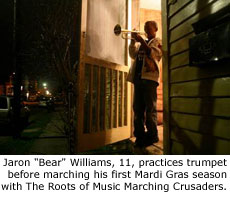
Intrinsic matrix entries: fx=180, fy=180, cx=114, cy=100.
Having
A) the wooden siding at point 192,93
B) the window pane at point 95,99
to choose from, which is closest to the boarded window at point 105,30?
the window pane at point 95,99

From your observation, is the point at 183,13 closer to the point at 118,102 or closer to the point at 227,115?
the point at 227,115

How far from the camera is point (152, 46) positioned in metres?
3.17

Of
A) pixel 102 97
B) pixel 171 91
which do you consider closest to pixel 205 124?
pixel 171 91

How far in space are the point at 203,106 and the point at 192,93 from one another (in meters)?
0.22

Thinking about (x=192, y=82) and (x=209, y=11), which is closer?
(x=209, y=11)

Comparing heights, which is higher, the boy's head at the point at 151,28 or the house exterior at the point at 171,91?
the boy's head at the point at 151,28

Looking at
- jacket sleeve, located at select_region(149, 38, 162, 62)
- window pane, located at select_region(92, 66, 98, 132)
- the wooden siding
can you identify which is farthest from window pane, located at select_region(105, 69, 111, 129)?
the wooden siding

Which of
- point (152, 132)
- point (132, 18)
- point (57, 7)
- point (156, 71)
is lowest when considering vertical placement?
point (152, 132)

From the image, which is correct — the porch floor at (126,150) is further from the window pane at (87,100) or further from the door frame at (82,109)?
the window pane at (87,100)

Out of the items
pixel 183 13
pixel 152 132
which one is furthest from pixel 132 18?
pixel 152 132

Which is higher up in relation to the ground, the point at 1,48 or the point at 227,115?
the point at 1,48

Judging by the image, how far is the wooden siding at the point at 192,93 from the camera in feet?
5.63

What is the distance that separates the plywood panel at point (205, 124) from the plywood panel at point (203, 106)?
0.18 feet
